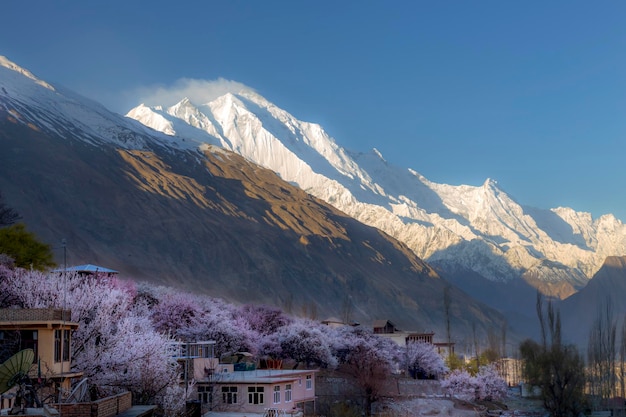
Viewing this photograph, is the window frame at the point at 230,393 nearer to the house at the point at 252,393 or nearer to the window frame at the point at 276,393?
the house at the point at 252,393

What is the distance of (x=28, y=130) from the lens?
615ft

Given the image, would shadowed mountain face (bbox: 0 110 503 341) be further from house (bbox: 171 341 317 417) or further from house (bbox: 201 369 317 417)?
house (bbox: 201 369 317 417)

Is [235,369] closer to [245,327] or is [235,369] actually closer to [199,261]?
[245,327]

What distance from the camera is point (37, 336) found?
2822cm

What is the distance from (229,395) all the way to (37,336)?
19281 millimetres

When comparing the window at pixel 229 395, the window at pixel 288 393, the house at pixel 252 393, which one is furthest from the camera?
the window at pixel 288 393

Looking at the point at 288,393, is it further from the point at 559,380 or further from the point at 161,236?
the point at 161,236

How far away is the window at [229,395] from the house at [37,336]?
1745 cm

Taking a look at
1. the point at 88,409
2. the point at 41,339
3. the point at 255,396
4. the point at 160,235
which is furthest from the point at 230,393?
the point at 160,235

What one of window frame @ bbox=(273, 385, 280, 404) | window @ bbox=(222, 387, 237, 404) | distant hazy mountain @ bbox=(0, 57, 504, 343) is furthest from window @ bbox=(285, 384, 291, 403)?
distant hazy mountain @ bbox=(0, 57, 504, 343)

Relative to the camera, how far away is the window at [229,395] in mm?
45594

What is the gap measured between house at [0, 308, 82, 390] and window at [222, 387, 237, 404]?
17.4m

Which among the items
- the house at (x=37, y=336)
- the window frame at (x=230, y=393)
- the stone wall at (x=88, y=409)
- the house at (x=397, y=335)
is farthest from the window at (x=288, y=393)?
the house at (x=397, y=335)

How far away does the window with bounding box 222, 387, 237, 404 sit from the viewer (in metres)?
45.6
